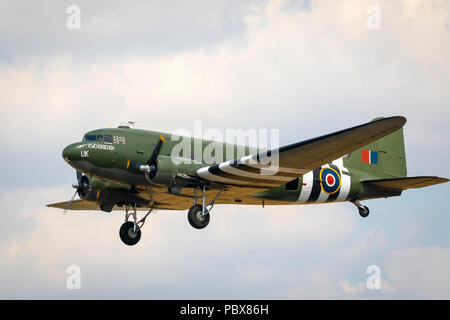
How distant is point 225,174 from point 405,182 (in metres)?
8.08

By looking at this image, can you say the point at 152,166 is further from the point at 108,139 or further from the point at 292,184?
the point at 292,184

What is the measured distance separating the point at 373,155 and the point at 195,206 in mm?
9573

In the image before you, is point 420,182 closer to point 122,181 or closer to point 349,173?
point 349,173

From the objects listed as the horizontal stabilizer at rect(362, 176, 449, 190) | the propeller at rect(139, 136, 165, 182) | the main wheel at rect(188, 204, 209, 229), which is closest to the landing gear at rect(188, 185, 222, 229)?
the main wheel at rect(188, 204, 209, 229)

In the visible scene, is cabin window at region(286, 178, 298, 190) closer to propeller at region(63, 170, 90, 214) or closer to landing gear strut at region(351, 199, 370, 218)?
landing gear strut at region(351, 199, 370, 218)

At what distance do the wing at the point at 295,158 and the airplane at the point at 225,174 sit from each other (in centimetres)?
Result: 3

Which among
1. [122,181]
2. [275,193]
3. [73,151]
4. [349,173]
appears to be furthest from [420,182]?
[73,151]

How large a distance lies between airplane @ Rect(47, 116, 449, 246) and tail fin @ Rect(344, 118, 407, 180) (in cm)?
5

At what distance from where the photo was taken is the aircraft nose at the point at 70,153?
86.6 feet

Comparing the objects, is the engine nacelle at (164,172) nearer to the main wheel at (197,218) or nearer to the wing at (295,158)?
the wing at (295,158)

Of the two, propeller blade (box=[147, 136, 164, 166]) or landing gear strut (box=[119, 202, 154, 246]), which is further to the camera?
landing gear strut (box=[119, 202, 154, 246])

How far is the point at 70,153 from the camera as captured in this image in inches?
1040

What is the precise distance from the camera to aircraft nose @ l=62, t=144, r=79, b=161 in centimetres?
2639

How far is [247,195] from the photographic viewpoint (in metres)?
29.0
